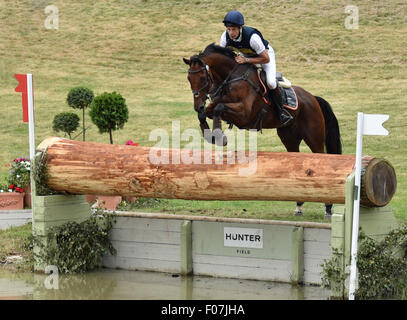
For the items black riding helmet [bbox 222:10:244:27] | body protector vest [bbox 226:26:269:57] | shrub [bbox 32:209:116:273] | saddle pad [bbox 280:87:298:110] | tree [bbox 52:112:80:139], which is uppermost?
black riding helmet [bbox 222:10:244:27]

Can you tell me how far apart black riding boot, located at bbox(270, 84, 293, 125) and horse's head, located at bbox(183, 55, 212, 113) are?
1095 millimetres

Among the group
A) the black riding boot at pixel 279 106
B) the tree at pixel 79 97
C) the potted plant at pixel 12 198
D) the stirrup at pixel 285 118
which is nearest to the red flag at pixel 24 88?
the potted plant at pixel 12 198

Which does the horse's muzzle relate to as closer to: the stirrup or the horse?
the horse

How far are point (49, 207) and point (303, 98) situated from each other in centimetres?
321

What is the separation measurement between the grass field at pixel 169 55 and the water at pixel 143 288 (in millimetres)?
8627

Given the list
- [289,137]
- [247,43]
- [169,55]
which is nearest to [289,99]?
[289,137]

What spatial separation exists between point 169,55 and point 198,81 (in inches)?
736

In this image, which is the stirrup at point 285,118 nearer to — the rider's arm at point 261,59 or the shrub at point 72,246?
the rider's arm at point 261,59

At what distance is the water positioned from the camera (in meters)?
5.82

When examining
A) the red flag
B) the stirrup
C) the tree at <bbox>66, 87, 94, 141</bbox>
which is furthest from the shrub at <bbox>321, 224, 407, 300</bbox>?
the tree at <bbox>66, 87, 94, 141</bbox>

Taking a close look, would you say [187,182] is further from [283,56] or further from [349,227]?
[283,56]

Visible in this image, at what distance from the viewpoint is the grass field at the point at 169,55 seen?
691 inches
